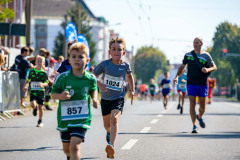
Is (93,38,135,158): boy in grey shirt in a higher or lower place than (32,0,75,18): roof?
lower

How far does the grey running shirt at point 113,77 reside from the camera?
8.60m

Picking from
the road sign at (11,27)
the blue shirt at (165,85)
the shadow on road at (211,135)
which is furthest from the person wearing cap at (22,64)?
the blue shirt at (165,85)

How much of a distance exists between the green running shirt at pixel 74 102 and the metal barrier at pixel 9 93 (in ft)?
30.0

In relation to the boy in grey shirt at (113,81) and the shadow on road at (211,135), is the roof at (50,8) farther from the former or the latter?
the boy in grey shirt at (113,81)

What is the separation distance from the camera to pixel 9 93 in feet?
51.4

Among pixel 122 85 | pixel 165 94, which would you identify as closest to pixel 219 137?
pixel 122 85

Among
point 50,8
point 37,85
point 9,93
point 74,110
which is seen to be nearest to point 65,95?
point 74,110

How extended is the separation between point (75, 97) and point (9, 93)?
9.89 m

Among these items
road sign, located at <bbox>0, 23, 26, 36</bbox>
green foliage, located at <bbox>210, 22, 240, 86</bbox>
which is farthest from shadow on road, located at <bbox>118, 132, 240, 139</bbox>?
green foliage, located at <bbox>210, 22, 240, 86</bbox>

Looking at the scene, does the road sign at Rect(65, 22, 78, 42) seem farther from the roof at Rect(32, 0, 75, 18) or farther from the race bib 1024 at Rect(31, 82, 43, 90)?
the roof at Rect(32, 0, 75, 18)

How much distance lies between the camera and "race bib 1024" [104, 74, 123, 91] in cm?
859

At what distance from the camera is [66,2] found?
105 m

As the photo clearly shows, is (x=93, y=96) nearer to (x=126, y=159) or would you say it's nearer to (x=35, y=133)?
(x=126, y=159)

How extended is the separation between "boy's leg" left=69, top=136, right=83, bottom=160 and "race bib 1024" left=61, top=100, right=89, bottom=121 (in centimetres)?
27
